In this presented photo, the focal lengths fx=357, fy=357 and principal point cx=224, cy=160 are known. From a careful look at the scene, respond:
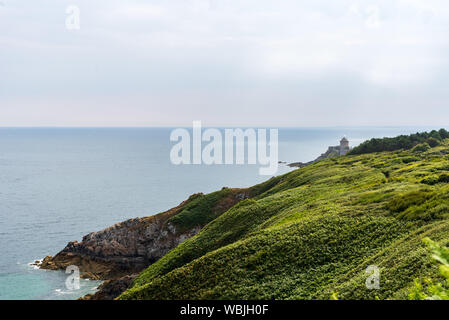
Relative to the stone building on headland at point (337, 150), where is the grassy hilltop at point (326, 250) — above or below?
below

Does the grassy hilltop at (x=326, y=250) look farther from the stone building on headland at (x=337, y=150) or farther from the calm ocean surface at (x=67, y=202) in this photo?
the stone building on headland at (x=337, y=150)

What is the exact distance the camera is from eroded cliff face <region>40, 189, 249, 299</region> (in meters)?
59.7

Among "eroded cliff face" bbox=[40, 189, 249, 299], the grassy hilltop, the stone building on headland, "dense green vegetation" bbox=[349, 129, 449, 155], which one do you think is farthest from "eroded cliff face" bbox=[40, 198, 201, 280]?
the stone building on headland

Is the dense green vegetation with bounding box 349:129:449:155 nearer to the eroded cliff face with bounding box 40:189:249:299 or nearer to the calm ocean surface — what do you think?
the eroded cliff face with bounding box 40:189:249:299

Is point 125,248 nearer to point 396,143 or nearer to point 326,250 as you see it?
point 326,250

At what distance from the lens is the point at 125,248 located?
61531 millimetres

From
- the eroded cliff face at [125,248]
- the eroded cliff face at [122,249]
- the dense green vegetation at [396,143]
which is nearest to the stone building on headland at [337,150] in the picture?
the dense green vegetation at [396,143]

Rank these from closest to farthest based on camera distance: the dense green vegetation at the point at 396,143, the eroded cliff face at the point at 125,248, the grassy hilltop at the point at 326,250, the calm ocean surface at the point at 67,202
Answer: the grassy hilltop at the point at 326,250
the calm ocean surface at the point at 67,202
the eroded cliff face at the point at 125,248
the dense green vegetation at the point at 396,143

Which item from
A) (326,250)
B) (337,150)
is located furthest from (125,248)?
(337,150)

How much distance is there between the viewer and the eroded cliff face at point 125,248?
5972 centimetres
